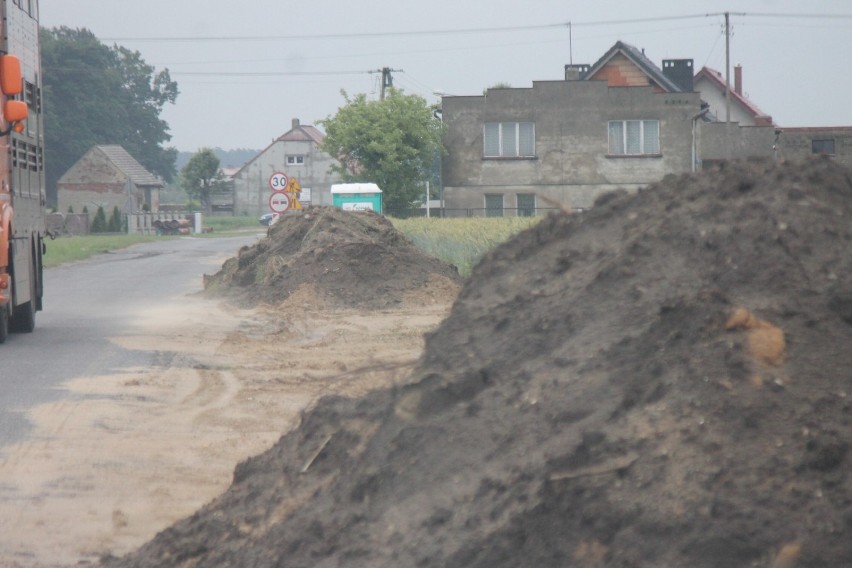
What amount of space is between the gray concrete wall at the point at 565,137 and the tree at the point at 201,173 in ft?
172

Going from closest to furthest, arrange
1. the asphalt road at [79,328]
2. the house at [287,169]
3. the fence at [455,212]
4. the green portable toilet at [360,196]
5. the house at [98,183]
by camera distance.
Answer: the asphalt road at [79,328] → the green portable toilet at [360,196] → the fence at [455,212] → the house at [98,183] → the house at [287,169]

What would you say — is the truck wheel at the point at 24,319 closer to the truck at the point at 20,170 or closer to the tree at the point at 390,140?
the truck at the point at 20,170

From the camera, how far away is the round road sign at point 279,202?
2858cm

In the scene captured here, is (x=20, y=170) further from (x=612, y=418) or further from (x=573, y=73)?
(x=573, y=73)

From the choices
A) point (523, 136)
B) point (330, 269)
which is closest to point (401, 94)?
point (523, 136)

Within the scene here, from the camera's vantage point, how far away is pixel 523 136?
43.6 meters

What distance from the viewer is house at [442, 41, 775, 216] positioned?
141 feet

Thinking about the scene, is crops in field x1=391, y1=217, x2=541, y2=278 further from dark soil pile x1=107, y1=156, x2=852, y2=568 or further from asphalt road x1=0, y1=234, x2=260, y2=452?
dark soil pile x1=107, y1=156, x2=852, y2=568

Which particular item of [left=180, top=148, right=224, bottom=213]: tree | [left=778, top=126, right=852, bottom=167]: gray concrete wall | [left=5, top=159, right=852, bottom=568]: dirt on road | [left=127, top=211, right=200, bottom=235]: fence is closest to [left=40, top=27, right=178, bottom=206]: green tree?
[left=180, top=148, right=224, bottom=213]: tree

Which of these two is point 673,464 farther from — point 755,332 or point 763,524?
point 755,332

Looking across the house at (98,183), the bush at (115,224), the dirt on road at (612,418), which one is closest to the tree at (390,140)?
the bush at (115,224)

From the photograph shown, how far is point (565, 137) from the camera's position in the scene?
142ft

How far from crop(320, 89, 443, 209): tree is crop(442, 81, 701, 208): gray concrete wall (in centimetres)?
133

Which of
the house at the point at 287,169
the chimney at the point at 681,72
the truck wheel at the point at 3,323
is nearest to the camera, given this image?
the truck wheel at the point at 3,323
